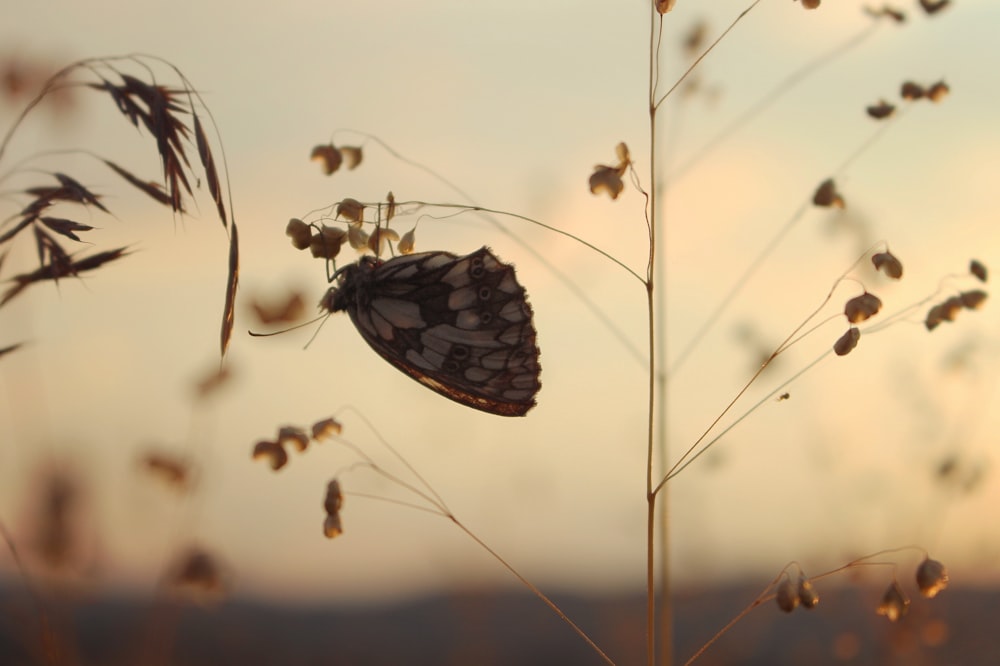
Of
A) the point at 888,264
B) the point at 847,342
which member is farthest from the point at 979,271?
the point at 847,342

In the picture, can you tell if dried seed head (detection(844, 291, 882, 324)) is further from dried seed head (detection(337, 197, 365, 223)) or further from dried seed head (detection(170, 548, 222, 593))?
dried seed head (detection(170, 548, 222, 593))

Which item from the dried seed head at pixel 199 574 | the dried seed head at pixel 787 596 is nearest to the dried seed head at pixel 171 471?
the dried seed head at pixel 199 574

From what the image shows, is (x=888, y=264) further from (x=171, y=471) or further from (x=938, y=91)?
A: (x=171, y=471)

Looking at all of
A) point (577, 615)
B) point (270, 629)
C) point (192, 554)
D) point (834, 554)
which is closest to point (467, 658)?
point (834, 554)

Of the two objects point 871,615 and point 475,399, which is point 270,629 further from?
point 475,399

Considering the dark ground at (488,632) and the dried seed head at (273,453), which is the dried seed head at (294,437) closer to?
the dried seed head at (273,453)
